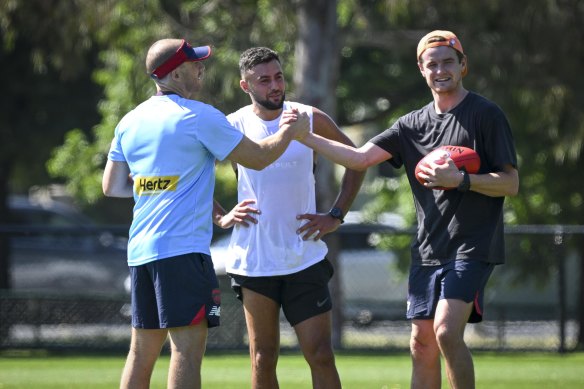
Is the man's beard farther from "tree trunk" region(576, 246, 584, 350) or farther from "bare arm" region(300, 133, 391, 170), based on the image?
"tree trunk" region(576, 246, 584, 350)

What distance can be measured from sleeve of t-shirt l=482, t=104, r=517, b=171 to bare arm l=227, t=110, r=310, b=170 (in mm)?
1077

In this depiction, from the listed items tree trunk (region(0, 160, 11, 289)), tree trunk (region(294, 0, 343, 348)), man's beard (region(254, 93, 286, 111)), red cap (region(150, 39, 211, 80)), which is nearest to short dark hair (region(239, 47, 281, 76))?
man's beard (region(254, 93, 286, 111))

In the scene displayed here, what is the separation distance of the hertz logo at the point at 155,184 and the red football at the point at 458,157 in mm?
1446

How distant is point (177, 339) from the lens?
592cm

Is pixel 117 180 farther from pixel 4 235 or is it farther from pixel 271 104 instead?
pixel 4 235

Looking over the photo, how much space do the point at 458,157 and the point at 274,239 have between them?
51.2 inches

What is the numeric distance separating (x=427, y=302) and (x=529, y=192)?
11294 mm

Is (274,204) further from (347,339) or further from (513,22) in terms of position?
(513,22)

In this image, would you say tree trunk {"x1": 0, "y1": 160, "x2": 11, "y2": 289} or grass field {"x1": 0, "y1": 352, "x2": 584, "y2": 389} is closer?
grass field {"x1": 0, "y1": 352, "x2": 584, "y2": 389}

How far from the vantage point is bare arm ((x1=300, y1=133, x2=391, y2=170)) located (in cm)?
670

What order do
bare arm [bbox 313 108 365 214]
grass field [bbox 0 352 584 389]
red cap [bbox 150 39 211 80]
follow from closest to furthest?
red cap [bbox 150 39 211 80] → bare arm [bbox 313 108 365 214] → grass field [bbox 0 352 584 389]

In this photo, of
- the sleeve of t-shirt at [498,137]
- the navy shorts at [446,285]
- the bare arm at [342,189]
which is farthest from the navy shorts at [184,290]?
the sleeve of t-shirt at [498,137]

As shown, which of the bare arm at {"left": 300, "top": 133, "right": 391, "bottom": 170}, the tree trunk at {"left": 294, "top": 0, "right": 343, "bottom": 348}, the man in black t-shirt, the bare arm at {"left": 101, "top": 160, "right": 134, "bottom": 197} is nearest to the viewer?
the man in black t-shirt

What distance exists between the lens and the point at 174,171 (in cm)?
592
